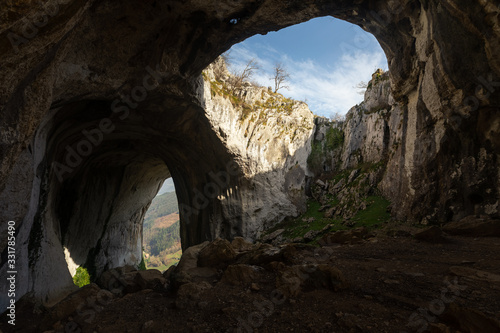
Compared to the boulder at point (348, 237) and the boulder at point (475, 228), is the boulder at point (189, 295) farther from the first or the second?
the boulder at point (475, 228)

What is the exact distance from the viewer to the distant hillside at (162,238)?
102613 millimetres

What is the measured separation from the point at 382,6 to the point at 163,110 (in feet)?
32.9

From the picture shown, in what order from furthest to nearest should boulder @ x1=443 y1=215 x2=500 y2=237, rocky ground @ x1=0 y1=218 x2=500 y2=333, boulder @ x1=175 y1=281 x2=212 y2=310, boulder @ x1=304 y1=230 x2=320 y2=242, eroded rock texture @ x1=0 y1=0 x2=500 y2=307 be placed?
1. boulder @ x1=304 y1=230 x2=320 y2=242
2. boulder @ x1=443 y1=215 x2=500 y2=237
3. boulder @ x1=175 y1=281 x2=212 y2=310
4. eroded rock texture @ x1=0 y1=0 x2=500 y2=307
5. rocky ground @ x1=0 y1=218 x2=500 y2=333

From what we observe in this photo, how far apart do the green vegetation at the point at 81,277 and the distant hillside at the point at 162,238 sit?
70.6m

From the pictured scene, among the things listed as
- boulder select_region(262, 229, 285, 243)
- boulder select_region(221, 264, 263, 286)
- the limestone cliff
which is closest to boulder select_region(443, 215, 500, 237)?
boulder select_region(221, 264, 263, 286)

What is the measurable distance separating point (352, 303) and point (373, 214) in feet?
29.0

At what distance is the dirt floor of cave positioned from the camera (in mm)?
3311

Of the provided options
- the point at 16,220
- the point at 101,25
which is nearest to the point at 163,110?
the point at 101,25

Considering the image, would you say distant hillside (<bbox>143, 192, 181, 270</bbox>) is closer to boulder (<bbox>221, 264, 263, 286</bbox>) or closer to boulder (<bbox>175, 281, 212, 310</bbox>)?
boulder (<bbox>221, 264, 263, 286</bbox>)

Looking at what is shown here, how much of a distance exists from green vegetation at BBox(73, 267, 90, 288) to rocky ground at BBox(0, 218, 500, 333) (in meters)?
9.09

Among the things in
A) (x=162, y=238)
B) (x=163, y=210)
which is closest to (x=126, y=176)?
(x=162, y=238)

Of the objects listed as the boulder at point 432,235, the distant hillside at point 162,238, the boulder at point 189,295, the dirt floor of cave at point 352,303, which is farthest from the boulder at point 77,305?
the distant hillside at point 162,238

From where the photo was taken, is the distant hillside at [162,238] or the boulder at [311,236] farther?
the distant hillside at [162,238]

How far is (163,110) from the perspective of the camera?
438 inches
